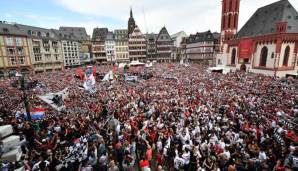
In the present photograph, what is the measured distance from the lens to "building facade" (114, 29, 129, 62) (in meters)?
78.9

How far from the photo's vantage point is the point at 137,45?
79.8 meters

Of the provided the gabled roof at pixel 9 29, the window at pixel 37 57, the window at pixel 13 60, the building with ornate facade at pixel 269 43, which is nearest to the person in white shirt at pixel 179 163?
the building with ornate facade at pixel 269 43

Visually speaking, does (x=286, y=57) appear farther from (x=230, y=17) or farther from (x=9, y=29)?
(x=9, y=29)

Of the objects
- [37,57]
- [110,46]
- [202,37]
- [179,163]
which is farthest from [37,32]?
[202,37]

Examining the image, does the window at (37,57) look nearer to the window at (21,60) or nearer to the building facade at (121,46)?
the window at (21,60)

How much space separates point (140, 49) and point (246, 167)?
76675mm

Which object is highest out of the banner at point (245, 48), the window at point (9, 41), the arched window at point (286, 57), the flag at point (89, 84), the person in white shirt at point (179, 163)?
the window at point (9, 41)

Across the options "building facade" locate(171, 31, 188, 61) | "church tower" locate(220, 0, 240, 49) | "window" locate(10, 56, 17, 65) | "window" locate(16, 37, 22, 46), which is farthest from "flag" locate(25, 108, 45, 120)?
"building facade" locate(171, 31, 188, 61)

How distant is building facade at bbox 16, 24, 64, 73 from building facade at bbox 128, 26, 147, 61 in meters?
30.4

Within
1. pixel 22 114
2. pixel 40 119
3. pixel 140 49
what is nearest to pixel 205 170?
pixel 40 119

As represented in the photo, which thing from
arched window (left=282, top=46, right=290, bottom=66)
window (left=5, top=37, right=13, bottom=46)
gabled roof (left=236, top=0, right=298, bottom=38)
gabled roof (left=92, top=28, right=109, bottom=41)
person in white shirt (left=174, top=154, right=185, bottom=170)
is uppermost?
gabled roof (left=92, top=28, right=109, bottom=41)

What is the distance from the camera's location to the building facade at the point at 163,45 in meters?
81.2

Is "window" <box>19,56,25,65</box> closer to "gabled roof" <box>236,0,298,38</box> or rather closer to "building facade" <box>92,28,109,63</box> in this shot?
"building facade" <box>92,28,109,63</box>

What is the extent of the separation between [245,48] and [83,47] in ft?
220
